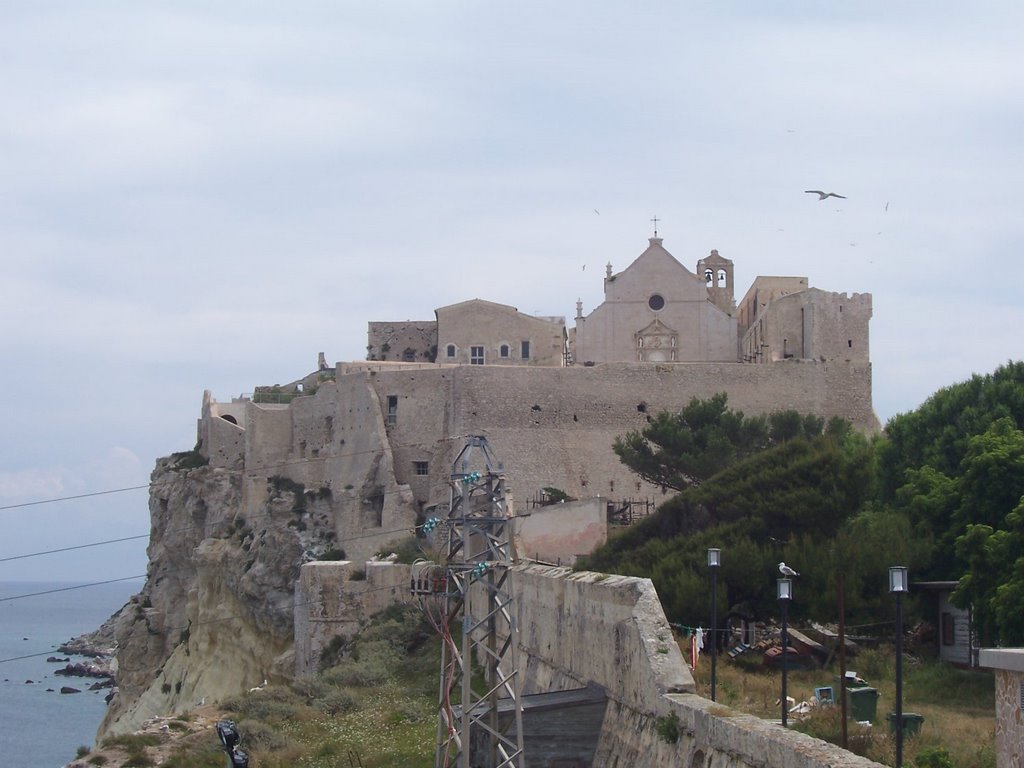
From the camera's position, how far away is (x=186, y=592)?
5450cm

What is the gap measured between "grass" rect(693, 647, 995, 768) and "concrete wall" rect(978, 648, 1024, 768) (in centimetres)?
86

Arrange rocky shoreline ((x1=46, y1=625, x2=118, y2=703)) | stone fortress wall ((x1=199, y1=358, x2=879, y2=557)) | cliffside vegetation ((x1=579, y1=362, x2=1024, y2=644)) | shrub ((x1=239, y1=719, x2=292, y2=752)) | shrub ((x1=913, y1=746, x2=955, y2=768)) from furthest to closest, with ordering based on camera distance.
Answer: rocky shoreline ((x1=46, y1=625, x2=118, y2=703)) → stone fortress wall ((x1=199, y1=358, x2=879, y2=557)) → shrub ((x1=239, y1=719, x2=292, y2=752)) → cliffside vegetation ((x1=579, y1=362, x2=1024, y2=644)) → shrub ((x1=913, y1=746, x2=955, y2=768))

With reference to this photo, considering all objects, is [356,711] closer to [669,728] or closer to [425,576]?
[425,576]

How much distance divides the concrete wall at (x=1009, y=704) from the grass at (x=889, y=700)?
0.86m

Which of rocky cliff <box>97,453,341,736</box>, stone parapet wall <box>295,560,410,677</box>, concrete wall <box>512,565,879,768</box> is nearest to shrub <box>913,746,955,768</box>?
concrete wall <box>512,565,879,768</box>

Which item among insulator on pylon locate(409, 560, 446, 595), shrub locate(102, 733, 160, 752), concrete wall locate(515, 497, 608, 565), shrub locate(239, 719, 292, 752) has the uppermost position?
concrete wall locate(515, 497, 608, 565)

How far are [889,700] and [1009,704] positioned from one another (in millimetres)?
5910

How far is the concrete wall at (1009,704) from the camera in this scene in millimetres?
12312

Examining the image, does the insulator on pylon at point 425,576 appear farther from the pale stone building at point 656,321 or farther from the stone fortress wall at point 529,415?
the pale stone building at point 656,321

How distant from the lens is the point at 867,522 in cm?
2662

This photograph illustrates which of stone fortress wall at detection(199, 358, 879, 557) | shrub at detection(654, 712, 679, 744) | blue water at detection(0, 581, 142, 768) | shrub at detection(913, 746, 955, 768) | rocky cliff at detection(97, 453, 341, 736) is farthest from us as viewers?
blue water at detection(0, 581, 142, 768)

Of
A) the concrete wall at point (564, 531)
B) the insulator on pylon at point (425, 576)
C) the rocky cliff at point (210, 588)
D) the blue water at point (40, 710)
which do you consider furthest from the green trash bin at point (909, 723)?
the blue water at point (40, 710)

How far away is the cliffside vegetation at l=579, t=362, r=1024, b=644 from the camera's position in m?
22.1

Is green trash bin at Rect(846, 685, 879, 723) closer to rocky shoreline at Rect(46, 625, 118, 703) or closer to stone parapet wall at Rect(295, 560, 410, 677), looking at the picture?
stone parapet wall at Rect(295, 560, 410, 677)
